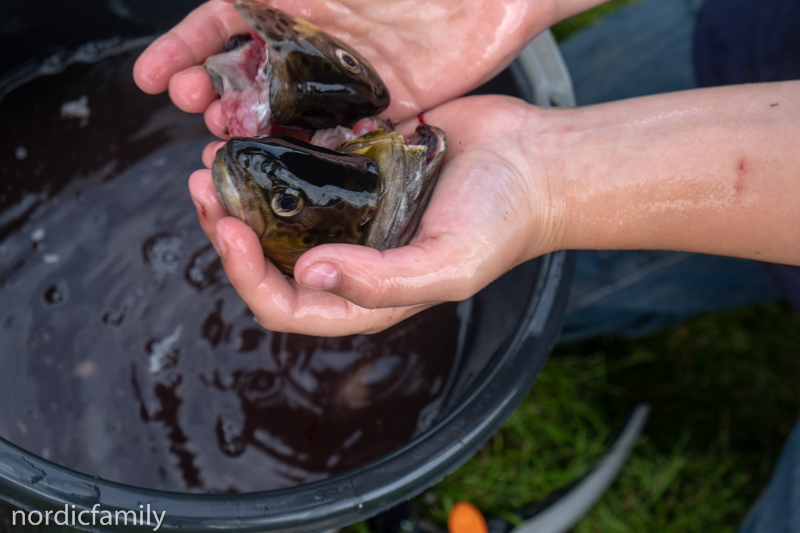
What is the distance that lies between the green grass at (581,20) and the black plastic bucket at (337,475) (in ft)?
5.40

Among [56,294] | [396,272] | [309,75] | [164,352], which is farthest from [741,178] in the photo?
[56,294]

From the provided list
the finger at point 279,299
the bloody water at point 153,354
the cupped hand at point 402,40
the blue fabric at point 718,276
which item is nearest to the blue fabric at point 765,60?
the blue fabric at point 718,276

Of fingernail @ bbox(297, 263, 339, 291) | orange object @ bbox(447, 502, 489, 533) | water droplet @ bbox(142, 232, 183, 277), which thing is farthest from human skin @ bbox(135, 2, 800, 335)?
orange object @ bbox(447, 502, 489, 533)

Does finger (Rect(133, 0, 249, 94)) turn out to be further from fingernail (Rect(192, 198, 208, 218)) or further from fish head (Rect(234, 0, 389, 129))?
fingernail (Rect(192, 198, 208, 218))

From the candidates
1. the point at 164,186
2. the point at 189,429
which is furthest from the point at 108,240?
the point at 189,429

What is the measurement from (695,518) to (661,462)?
0.28 metres

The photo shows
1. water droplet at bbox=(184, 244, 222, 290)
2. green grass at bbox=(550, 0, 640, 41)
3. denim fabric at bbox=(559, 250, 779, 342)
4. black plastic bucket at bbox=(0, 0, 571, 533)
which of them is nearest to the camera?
black plastic bucket at bbox=(0, 0, 571, 533)

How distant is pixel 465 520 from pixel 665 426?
1.21 m

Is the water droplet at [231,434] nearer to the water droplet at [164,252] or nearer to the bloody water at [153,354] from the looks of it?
the bloody water at [153,354]

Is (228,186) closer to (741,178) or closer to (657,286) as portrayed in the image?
(741,178)

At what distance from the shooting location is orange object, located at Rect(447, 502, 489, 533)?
2.53 meters

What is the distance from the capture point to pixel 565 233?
1729mm

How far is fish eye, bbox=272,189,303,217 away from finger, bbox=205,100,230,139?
0.52m

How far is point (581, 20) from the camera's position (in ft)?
11.8
